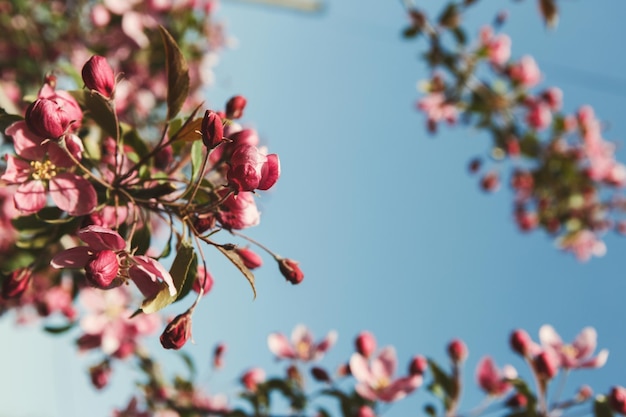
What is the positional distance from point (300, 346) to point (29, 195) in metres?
1.28

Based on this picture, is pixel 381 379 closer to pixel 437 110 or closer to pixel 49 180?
pixel 49 180

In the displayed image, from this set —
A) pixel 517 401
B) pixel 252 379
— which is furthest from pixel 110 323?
pixel 517 401

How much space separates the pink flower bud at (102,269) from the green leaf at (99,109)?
25 cm

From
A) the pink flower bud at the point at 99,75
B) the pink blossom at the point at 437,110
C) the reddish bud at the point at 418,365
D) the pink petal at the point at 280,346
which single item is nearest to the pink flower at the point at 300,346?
the pink petal at the point at 280,346

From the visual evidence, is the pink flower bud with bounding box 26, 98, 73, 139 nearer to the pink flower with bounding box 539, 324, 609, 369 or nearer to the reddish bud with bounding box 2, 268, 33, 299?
the reddish bud with bounding box 2, 268, 33, 299

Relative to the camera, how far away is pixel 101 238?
0.79 meters

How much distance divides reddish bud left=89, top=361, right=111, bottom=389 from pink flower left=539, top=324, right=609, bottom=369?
1575 mm

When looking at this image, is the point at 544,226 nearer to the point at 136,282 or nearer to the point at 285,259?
the point at 285,259

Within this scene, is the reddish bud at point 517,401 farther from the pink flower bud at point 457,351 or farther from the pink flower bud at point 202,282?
the pink flower bud at point 202,282

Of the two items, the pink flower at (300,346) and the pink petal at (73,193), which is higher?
the pink petal at (73,193)

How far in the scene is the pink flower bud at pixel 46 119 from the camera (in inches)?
30.8

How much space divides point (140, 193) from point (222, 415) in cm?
113

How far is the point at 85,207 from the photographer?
2.97 feet

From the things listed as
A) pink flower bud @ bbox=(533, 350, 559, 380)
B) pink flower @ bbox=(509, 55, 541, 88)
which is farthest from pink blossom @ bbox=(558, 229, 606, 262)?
pink flower bud @ bbox=(533, 350, 559, 380)
